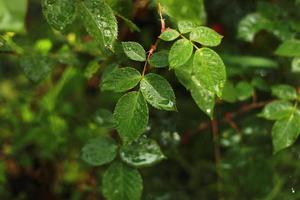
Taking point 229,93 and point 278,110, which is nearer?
point 278,110

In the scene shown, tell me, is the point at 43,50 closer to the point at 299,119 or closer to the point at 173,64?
the point at 173,64

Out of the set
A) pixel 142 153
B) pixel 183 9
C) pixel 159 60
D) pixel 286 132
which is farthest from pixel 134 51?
pixel 286 132

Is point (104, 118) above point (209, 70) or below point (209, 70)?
below

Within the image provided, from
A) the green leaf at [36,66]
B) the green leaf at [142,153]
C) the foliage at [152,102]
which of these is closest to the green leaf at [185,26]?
the foliage at [152,102]

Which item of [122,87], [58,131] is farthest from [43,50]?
[122,87]

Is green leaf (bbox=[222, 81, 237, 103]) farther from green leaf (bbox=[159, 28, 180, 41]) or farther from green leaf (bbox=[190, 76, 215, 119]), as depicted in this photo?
green leaf (bbox=[159, 28, 180, 41])

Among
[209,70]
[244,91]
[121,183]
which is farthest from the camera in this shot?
[244,91]

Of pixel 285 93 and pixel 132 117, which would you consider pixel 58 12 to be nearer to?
pixel 132 117
